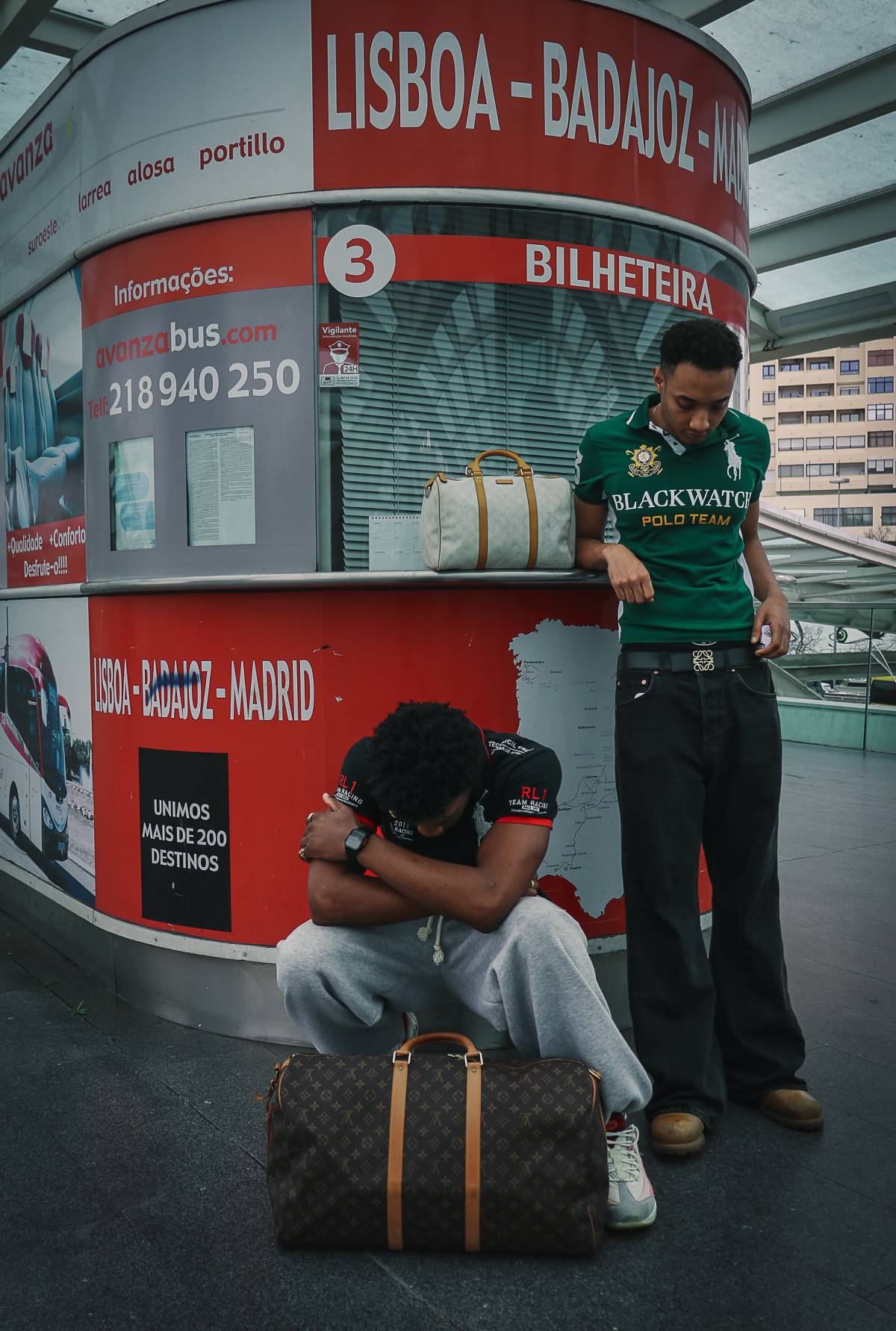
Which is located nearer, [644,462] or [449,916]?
[449,916]

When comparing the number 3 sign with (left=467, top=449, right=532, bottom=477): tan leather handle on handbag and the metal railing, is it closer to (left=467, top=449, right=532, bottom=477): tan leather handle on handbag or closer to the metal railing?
(left=467, top=449, right=532, bottom=477): tan leather handle on handbag

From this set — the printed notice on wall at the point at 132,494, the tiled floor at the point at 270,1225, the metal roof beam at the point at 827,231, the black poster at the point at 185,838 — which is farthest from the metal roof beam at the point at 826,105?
the black poster at the point at 185,838

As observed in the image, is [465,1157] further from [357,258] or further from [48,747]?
[48,747]

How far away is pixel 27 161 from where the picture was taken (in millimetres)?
4254

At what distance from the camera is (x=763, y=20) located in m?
5.19

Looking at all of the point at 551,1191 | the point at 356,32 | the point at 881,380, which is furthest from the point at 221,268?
the point at 881,380

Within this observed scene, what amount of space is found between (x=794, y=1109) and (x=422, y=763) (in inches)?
59.0

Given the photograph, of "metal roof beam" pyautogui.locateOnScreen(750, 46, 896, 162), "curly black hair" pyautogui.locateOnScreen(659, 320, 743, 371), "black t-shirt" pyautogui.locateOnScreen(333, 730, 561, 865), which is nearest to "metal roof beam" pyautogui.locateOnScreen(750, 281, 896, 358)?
"metal roof beam" pyautogui.locateOnScreen(750, 46, 896, 162)

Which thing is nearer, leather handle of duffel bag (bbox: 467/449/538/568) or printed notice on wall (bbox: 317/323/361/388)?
leather handle of duffel bag (bbox: 467/449/538/568)

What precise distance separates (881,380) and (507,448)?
9258 cm

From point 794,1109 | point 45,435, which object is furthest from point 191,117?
point 794,1109

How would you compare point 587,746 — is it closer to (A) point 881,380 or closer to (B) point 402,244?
(B) point 402,244

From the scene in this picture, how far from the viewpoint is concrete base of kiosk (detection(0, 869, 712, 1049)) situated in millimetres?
3334

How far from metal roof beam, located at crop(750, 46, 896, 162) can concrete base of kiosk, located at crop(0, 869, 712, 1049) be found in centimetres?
450
